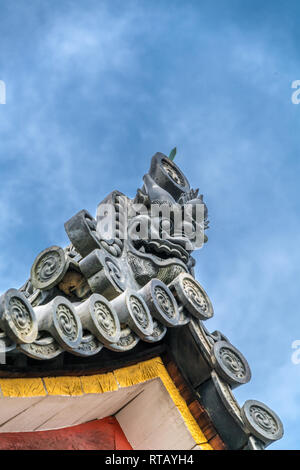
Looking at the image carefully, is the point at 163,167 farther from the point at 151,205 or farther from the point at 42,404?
the point at 42,404

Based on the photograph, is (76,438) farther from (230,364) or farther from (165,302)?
(230,364)

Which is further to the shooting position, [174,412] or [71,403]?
[174,412]

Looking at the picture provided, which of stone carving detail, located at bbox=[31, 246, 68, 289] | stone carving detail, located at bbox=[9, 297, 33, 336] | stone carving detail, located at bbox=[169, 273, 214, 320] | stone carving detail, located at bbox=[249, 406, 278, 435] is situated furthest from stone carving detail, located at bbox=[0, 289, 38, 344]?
stone carving detail, located at bbox=[249, 406, 278, 435]

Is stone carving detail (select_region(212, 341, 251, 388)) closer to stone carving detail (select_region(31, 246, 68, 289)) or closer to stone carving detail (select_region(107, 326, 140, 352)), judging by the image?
stone carving detail (select_region(107, 326, 140, 352))

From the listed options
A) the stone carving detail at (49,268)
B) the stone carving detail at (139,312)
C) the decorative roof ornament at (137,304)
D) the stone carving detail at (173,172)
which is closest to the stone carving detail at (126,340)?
the decorative roof ornament at (137,304)

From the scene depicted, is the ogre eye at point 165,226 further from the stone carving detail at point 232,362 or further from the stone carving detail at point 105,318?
the stone carving detail at point 105,318

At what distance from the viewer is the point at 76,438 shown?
20.4 feet

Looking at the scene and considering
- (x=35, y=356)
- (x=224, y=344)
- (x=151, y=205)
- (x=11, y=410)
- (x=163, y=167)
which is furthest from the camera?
(x=163, y=167)

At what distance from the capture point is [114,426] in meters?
6.59

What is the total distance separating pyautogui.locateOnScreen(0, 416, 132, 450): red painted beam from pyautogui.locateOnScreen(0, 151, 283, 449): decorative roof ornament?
84 centimetres

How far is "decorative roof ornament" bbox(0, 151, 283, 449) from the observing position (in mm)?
4965

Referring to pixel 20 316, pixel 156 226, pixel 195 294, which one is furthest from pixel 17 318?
pixel 156 226
